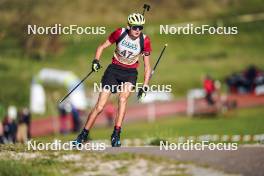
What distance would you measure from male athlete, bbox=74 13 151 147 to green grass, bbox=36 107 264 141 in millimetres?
12825

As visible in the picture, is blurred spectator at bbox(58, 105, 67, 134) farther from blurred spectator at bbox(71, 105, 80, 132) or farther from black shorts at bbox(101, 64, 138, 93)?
black shorts at bbox(101, 64, 138, 93)

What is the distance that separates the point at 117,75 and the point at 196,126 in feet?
57.8

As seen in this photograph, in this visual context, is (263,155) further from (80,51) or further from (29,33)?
(80,51)

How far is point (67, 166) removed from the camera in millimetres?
11734

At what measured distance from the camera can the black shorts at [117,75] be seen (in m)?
13.1

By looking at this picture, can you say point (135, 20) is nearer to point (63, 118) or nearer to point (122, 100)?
point (122, 100)

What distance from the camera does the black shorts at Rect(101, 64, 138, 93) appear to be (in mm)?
13117

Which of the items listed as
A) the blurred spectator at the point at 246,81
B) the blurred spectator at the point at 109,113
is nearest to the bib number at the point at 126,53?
the blurred spectator at the point at 109,113

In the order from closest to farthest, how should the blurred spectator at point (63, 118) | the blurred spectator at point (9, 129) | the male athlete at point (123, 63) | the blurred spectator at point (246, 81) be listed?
the male athlete at point (123, 63) → the blurred spectator at point (9, 129) → the blurred spectator at point (63, 118) → the blurred spectator at point (246, 81)

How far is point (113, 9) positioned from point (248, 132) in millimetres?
26104

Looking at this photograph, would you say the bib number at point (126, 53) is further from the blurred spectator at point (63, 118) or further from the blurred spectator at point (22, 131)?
the blurred spectator at point (63, 118)

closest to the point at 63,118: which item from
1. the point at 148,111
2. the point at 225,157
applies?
the point at 148,111

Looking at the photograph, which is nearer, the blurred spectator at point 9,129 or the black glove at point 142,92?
the black glove at point 142,92

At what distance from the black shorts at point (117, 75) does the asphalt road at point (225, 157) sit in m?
1.09
